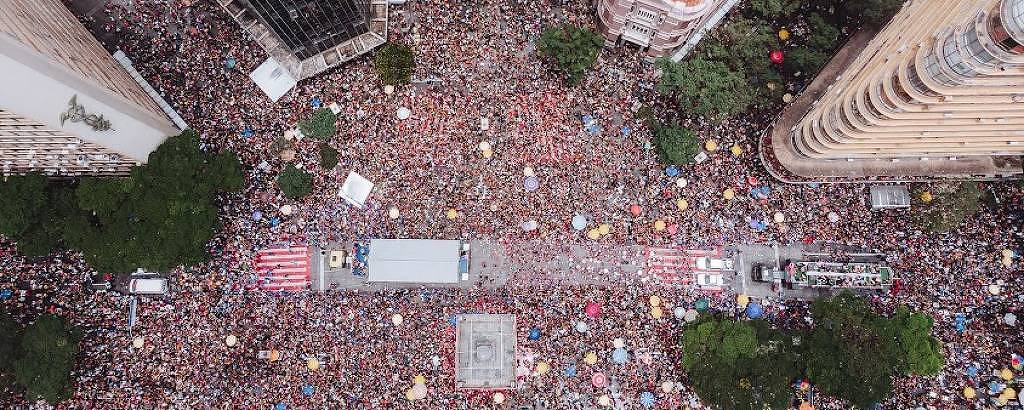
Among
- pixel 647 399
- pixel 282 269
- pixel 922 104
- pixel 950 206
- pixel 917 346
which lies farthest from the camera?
pixel 282 269

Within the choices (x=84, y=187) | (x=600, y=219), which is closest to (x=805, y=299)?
(x=600, y=219)

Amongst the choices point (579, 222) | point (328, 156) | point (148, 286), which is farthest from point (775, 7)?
point (148, 286)

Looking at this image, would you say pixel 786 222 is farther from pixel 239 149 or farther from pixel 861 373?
pixel 239 149

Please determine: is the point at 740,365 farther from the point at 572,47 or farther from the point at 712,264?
the point at 572,47

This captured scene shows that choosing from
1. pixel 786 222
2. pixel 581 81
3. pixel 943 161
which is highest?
pixel 581 81

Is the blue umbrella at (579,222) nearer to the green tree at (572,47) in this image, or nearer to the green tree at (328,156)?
the green tree at (572,47)

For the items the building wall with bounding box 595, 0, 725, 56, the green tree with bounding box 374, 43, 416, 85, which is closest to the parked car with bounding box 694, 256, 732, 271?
the building wall with bounding box 595, 0, 725, 56

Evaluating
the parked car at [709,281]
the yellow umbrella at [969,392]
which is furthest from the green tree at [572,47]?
the yellow umbrella at [969,392]
